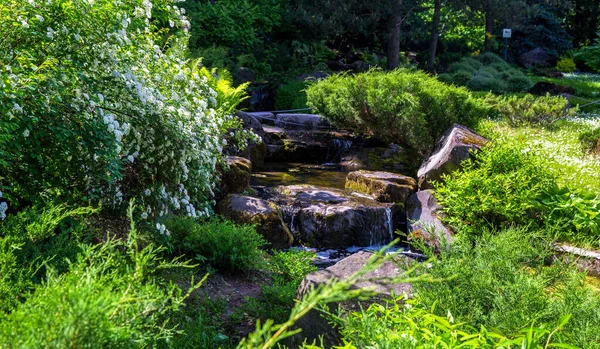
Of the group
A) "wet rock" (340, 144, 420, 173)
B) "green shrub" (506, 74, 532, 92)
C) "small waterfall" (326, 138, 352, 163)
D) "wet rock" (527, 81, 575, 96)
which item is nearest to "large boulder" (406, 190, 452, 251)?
"wet rock" (340, 144, 420, 173)

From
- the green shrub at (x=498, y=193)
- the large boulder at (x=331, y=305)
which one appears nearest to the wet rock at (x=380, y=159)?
the green shrub at (x=498, y=193)

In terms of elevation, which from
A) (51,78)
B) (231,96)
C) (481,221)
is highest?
(51,78)

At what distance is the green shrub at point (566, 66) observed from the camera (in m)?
29.2

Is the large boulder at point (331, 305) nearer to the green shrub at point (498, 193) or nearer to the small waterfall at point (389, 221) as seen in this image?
the green shrub at point (498, 193)

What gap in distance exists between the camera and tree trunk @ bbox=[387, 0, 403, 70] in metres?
20.2

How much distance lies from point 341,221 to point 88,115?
467cm

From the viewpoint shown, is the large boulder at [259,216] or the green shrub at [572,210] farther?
the large boulder at [259,216]

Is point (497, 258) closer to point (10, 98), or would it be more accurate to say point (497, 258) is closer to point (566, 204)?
point (10, 98)

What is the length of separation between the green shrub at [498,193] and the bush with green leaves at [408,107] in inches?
154

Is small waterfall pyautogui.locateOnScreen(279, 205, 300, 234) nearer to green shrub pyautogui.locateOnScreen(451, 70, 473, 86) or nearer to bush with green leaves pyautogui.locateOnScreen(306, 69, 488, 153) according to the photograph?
bush with green leaves pyautogui.locateOnScreen(306, 69, 488, 153)

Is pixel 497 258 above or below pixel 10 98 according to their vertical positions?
below

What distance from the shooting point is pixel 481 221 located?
6523mm

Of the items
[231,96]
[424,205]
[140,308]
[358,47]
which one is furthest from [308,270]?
[358,47]

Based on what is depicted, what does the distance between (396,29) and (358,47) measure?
13.4ft
